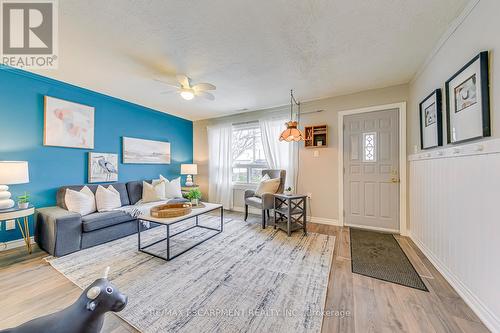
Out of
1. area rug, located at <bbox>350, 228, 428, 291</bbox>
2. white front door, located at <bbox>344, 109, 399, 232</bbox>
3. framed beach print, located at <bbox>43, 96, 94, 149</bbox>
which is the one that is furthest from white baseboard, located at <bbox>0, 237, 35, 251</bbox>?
white front door, located at <bbox>344, 109, 399, 232</bbox>

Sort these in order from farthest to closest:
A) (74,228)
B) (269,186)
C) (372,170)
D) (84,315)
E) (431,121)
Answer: (269,186) → (372,170) → (74,228) → (431,121) → (84,315)

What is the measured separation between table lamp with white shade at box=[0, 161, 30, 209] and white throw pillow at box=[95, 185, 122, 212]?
2.72 feet

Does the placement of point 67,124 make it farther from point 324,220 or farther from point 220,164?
point 324,220

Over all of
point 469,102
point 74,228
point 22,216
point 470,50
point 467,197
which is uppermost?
point 470,50

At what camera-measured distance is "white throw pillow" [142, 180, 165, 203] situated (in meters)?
3.62

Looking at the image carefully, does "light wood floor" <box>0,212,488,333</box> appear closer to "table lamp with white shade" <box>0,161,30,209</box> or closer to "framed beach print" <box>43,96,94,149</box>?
"table lamp with white shade" <box>0,161,30,209</box>

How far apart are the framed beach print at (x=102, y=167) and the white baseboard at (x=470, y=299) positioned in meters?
4.88

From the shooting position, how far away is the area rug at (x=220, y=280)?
1.36 meters

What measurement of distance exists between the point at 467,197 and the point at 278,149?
282cm

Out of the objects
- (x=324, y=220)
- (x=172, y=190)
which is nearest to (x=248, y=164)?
(x=172, y=190)

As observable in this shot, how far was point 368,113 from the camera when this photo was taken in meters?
3.23

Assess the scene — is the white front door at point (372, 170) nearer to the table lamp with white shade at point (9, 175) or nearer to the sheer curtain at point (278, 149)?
the sheer curtain at point (278, 149)

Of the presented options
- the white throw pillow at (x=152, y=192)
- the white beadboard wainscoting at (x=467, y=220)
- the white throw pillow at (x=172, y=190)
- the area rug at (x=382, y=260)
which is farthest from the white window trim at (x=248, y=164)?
the white beadboard wainscoting at (x=467, y=220)

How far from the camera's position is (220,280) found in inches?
72.2
